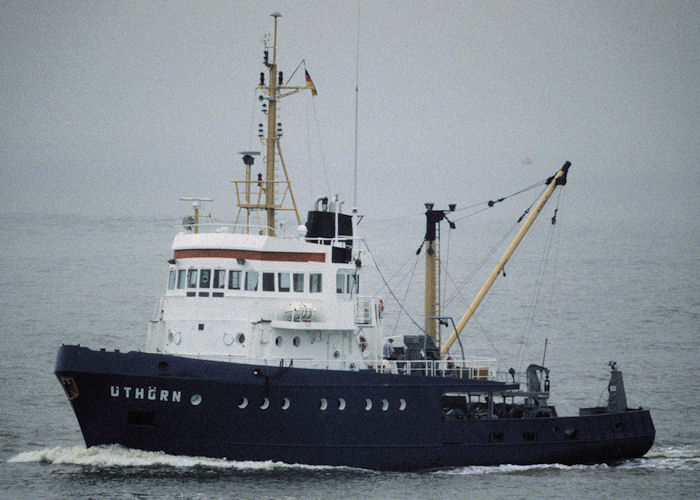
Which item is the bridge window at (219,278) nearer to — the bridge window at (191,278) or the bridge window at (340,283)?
the bridge window at (191,278)

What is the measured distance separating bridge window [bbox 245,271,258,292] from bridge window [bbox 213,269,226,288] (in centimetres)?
61

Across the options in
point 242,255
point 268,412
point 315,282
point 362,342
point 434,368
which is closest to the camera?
point 268,412

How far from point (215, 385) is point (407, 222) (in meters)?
113

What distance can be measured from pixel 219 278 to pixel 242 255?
864 mm

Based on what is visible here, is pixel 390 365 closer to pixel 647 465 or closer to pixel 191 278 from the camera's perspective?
pixel 191 278

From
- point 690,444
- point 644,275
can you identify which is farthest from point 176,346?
point 644,275

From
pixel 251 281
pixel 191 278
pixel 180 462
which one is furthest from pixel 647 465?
pixel 191 278

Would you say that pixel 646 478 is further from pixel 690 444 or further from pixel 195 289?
pixel 195 289

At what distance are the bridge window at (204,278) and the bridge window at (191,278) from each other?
0.57ft

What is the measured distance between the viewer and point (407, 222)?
141375 mm

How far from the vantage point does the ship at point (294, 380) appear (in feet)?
95.2

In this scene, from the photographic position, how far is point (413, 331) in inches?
2178

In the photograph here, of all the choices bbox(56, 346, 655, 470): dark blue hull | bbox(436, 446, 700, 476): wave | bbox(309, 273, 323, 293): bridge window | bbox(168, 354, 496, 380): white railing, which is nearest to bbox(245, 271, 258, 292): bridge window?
bbox(309, 273, 323, 293): bridge window

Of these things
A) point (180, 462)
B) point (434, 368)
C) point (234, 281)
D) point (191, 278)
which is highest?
point (191, 278)
